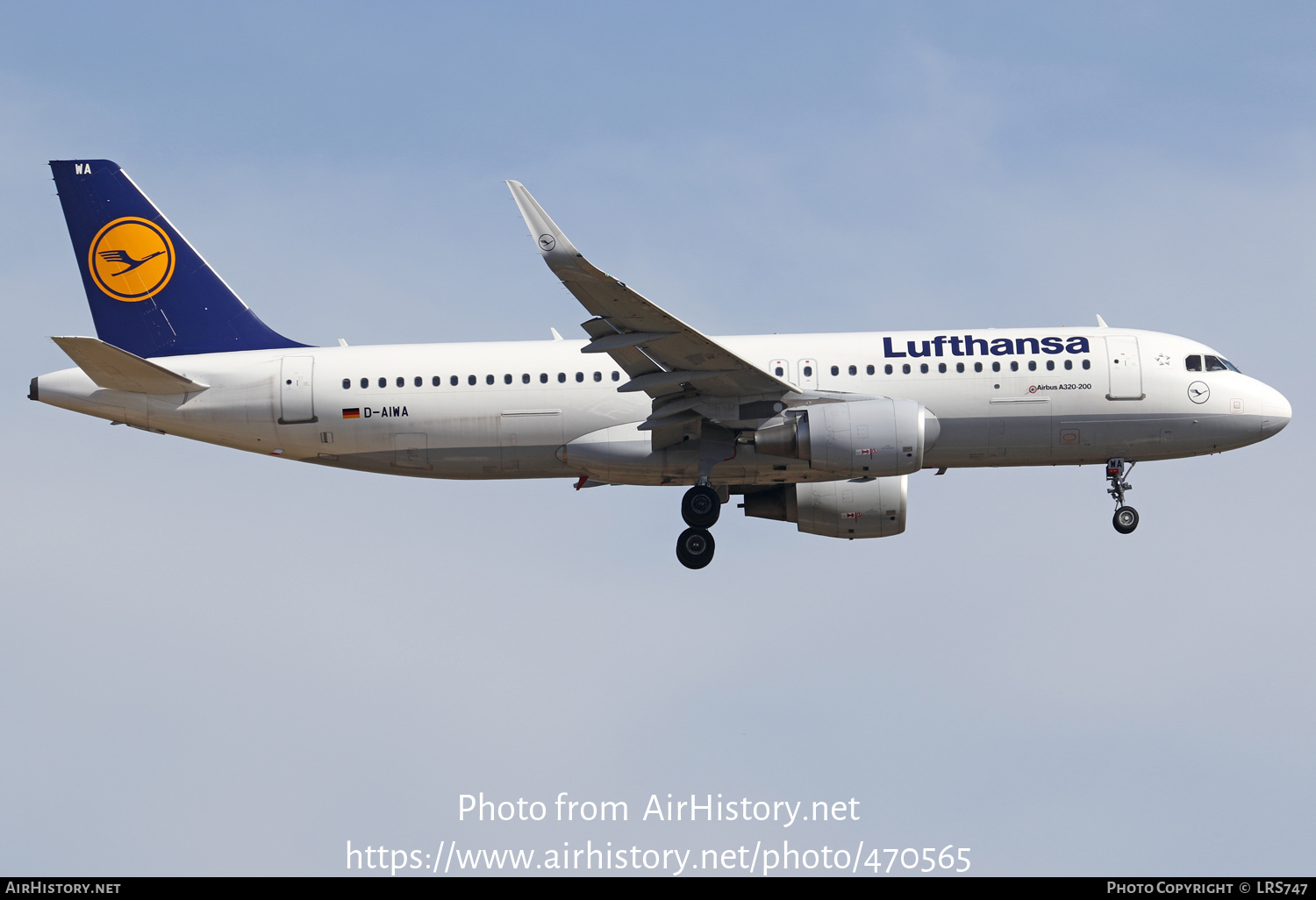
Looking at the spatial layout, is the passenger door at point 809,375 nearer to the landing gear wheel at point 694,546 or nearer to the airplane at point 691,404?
the airplane at point 691,404

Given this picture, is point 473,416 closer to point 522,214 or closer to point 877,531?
point 522,214

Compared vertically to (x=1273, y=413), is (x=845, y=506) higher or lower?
lower

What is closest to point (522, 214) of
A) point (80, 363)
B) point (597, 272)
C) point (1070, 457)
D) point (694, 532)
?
point (597, 272)

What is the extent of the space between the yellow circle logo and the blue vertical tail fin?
21mm

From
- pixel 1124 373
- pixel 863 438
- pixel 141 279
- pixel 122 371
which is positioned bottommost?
pixel 863 438

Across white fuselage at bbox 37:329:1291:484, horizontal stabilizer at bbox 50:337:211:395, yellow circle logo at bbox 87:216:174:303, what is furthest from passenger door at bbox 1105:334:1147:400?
yellow circle logo at bbox 87:216:174:303

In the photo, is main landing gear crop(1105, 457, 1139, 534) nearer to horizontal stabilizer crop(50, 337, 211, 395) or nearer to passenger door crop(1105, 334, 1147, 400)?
passenger door crop(1105, 334, 1147, 400)

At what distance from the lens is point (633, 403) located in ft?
104

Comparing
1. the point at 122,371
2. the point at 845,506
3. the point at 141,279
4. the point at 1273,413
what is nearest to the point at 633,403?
the point at 845,506

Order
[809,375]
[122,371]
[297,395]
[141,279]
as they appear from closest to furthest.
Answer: [122,371] < [809,375] < [297,395] < [141,279]

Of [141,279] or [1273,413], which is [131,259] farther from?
[1273,413]

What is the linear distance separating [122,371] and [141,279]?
12.3ft

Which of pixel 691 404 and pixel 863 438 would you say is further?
pixel 691 404

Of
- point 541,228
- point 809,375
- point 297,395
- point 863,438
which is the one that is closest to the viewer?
point 541,228
